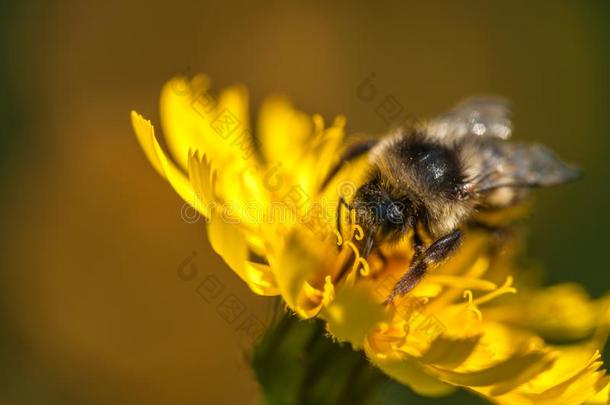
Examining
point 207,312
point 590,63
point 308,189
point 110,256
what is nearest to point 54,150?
point 110,256

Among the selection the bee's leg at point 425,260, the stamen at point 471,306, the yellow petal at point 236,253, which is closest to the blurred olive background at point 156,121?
the yellow petal at point 236,253

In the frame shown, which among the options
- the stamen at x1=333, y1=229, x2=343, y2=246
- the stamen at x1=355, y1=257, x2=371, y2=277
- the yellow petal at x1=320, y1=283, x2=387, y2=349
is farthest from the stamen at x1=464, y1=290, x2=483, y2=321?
the yellow petal at x1=320, y1=283, x2=387, y2=349

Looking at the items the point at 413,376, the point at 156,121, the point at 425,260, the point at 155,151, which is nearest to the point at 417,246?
the point at 425,260

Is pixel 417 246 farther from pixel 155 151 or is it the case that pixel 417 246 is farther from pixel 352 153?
pixel 155 151

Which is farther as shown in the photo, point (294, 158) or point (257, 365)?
point (294, 158)

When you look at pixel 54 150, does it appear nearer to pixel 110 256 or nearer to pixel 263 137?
pixel 110 256
